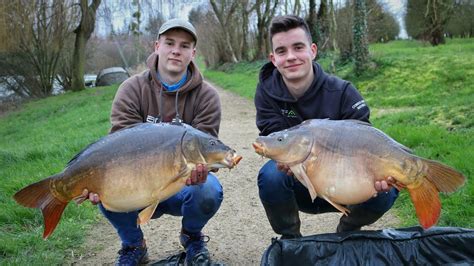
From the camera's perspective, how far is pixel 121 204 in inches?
90.2

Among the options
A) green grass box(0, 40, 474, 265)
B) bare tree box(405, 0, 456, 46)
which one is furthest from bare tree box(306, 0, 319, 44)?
bare tree box(405, 0, 456, 46)

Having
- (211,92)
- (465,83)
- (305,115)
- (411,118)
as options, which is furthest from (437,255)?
(465,83)

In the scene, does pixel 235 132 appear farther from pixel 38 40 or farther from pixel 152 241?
pixel 38 40

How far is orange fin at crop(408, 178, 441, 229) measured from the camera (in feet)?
7.23

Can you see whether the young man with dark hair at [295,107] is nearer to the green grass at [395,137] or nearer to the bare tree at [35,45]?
the green grass at [395,137]

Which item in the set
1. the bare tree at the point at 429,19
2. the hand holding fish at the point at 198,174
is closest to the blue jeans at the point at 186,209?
the hand holding fish at the point at 198,174

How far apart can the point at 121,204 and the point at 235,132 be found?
5.53 metres

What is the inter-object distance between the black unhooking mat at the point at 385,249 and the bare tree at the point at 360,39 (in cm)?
816

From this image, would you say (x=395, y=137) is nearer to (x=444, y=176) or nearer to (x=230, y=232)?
(x=230, y=232)

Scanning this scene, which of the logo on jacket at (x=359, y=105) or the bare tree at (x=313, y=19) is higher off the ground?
the bare tree at (x=313, y=19)

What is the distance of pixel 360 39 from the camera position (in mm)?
10367

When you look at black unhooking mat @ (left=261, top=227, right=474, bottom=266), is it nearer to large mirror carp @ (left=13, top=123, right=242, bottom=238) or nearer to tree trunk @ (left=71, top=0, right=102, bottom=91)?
large mirror carp @ (left=13, top=123, right=242, bottom=238)

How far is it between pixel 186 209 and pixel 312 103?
38.8 inches

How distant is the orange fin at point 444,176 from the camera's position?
2.18 m
